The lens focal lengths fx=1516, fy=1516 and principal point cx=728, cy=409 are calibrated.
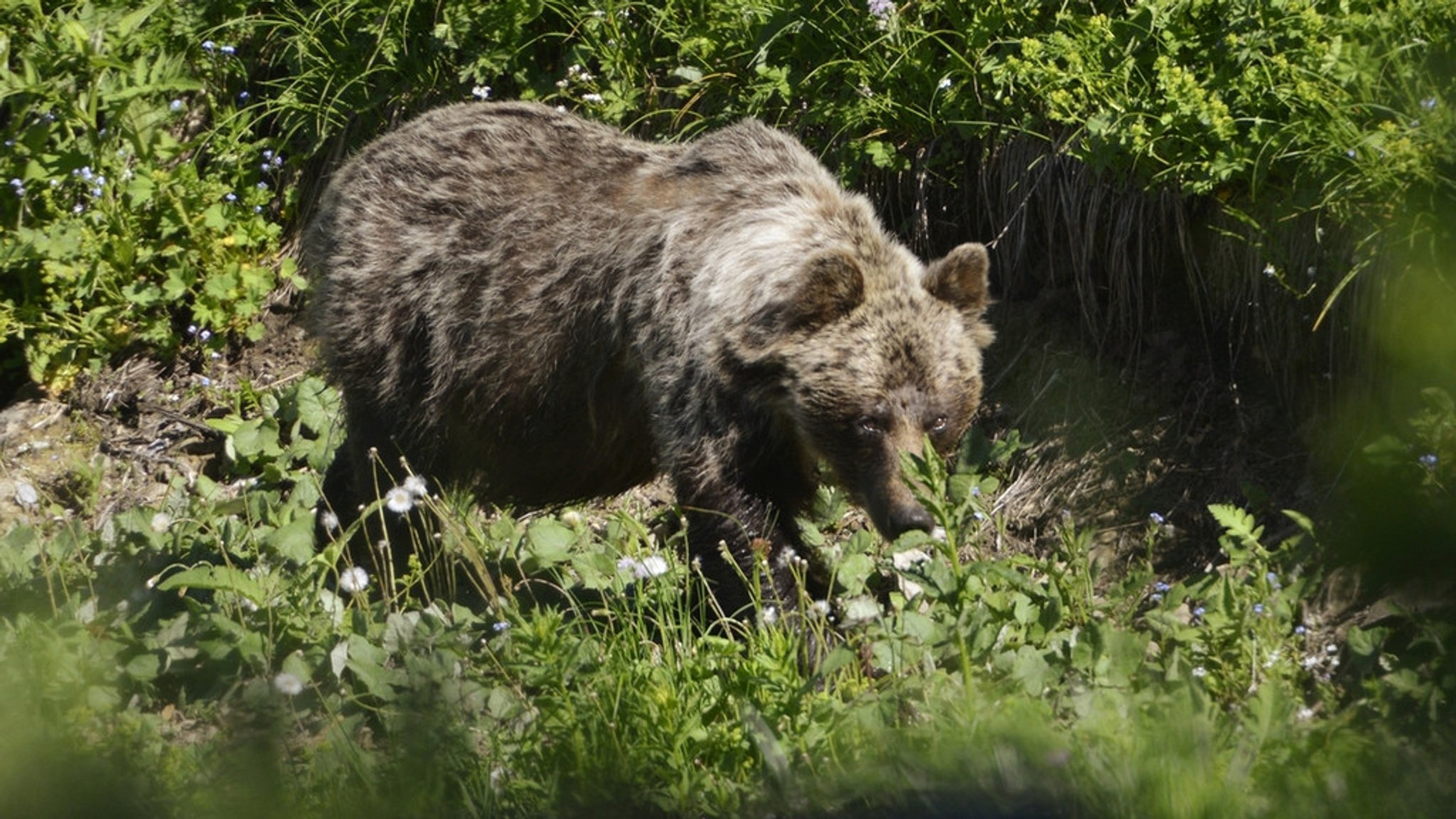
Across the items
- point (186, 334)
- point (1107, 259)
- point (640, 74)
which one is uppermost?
point (640, 74)

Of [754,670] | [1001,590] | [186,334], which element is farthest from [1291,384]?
[186,334]

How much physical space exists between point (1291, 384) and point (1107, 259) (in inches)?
35.1

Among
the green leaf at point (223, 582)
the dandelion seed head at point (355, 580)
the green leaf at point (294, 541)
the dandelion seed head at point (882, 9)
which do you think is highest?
the dandelion seed head at point (882, 9)

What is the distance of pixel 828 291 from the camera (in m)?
4.71

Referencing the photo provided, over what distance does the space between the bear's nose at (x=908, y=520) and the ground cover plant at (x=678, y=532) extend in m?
0.17

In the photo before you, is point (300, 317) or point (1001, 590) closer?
point (1001, 590)

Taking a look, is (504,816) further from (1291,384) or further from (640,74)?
(640,74)

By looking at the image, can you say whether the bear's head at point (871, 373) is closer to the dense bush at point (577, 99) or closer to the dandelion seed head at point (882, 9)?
the dense bush at point (577, 99)

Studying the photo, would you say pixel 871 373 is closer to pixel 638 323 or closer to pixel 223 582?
pixel 638 323

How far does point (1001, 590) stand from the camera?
4.14 m

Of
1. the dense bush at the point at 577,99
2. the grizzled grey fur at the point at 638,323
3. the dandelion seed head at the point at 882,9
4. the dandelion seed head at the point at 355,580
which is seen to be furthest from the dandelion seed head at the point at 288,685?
the dandelion seed head at the point at 882,9

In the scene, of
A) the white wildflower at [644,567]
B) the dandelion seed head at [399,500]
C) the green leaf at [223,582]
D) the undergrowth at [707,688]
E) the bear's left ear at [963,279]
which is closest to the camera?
the undergrowth at [707,688]

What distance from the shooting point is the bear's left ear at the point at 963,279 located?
488 centimetres

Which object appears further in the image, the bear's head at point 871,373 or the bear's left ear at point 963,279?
the bear's left ear at point 963,279
